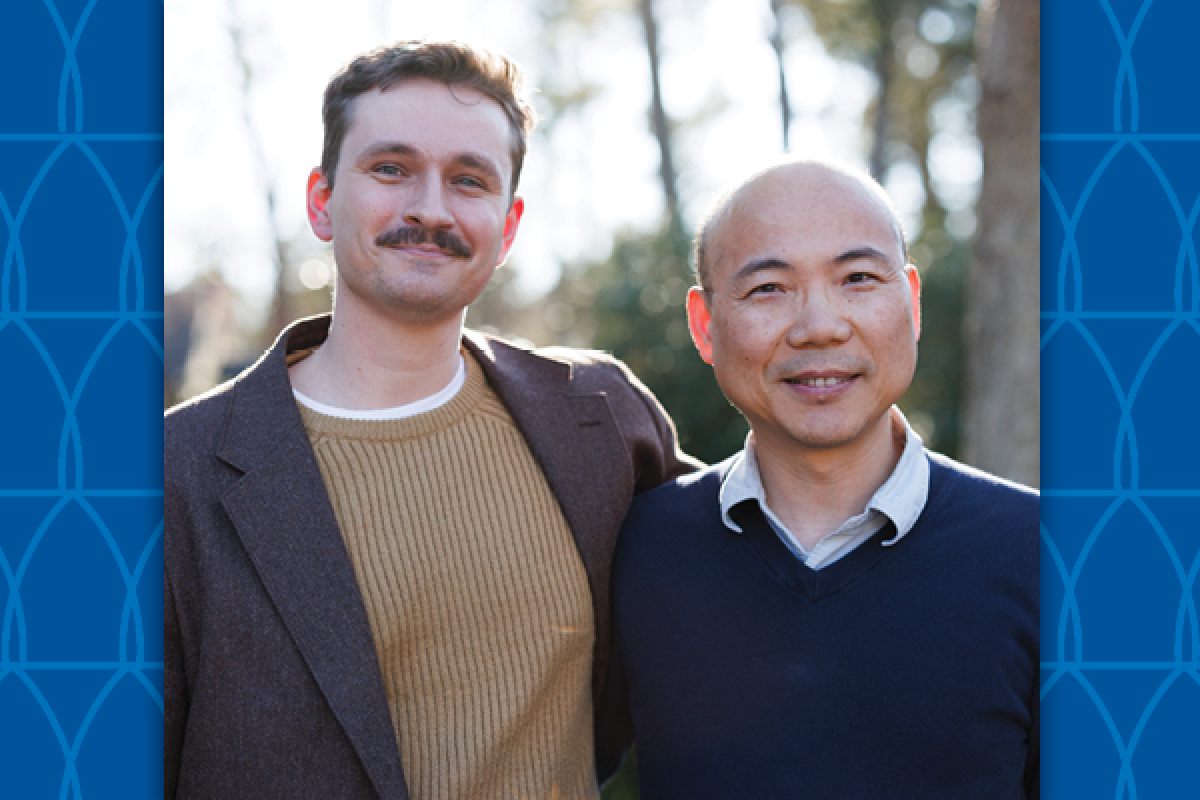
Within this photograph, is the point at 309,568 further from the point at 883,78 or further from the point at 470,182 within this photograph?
the point at 883,78

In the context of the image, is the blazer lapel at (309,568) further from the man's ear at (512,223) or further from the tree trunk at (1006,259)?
the tree trunk at (1006,259)

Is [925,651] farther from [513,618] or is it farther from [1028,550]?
[513,618]

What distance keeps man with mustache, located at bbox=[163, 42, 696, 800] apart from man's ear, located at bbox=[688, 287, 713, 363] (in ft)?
1.00

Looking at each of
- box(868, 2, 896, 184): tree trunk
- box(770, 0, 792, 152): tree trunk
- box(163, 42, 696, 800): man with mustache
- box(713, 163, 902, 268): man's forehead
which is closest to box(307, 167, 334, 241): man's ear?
box(163, 42, 696, 800): man with mustache

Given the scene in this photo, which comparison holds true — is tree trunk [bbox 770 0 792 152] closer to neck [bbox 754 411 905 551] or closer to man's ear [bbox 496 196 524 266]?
man's ear [bbox 496 196 524 266]

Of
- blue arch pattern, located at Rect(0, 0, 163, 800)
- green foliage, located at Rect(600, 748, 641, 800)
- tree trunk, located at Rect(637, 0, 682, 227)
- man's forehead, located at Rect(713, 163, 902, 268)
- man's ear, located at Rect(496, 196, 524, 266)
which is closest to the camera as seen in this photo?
blue arch pattern, located at Rect(0, 0, 163, 800)

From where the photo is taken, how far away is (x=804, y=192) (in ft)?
5.08

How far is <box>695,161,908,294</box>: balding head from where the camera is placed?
5.07ft

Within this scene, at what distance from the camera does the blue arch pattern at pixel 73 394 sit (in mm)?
1302

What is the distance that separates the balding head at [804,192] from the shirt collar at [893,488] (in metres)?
0.36

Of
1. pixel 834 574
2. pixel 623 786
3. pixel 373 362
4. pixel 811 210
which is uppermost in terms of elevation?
pixel 811 210

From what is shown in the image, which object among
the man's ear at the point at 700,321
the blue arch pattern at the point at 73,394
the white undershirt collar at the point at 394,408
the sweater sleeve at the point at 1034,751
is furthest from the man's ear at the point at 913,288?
the blue arch pattern at the point at 73,394

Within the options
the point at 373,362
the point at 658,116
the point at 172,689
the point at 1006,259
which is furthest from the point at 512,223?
the point at 658,116

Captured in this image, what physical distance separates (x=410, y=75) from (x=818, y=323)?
89 cm
